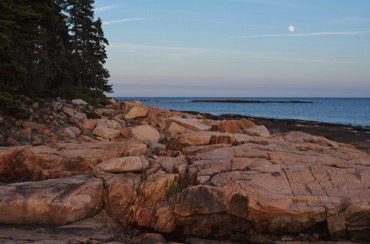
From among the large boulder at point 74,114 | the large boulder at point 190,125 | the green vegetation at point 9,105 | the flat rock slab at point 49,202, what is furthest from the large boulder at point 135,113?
the flat rock slab at point 49,202

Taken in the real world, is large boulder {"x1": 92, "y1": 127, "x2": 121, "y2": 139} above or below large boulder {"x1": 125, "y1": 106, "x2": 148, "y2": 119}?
below

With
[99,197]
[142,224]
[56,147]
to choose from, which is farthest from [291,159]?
[56,147]

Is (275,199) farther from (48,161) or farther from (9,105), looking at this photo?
(9,105)

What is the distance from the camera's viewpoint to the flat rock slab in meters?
9.92

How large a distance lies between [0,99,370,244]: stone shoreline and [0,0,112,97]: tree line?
6691 millimetres

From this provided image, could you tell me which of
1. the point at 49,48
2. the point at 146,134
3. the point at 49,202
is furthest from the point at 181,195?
the point at 49,48

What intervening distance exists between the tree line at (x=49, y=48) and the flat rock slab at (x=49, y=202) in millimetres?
8214

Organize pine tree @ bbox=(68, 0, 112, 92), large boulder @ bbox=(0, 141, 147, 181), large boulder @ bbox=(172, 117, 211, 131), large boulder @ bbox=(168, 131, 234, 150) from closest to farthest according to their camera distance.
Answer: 1. large boulder @ bbox=(0, 141, 147, 181)
2. large boulder @ bbox=(168, 131, 234, 150)
3. large boulder @ bbox=(172, 117, 211, 131)
4. pine tree @ bbox=(68, 0, 112, 92)

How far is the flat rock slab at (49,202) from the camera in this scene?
32.6 feet

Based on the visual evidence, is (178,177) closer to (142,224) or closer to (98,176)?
(142,224)

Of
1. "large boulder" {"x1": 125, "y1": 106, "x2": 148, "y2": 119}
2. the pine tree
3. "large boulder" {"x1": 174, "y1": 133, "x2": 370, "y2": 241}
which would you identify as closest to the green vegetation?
"large boulder" {"x1": 125, "y1": 106, "x2": 148, "y2": 119}

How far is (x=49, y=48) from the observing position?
1267 inches

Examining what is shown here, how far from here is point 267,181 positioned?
427 inches

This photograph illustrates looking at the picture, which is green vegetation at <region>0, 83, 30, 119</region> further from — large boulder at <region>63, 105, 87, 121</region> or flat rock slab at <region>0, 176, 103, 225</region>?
flat rock slab at <region>0, 176, 103, 225</region>
